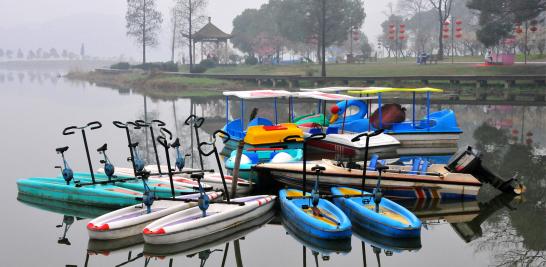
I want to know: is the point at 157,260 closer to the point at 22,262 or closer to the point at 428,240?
the point at 22,262

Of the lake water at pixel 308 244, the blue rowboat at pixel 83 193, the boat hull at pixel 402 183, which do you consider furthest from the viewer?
the boat hull at pixel 402 183

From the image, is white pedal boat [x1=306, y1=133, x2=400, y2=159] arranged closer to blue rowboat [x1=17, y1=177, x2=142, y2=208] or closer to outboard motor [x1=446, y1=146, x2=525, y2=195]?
outboard motor [x1=446, y1=146, x2=525, y2=195]

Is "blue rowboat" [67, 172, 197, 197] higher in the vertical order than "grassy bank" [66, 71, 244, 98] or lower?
lower

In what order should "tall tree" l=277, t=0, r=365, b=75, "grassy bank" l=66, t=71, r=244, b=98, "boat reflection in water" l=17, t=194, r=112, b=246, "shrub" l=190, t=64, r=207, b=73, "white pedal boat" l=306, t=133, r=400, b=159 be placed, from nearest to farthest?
"boat reflection in water" l=17, t=194, r=112, b=246, "white pedal boat" l=306, t=133, r=400, b=159, "grassy bank" l=66, t=71, r=244, b=98, "shrub" l=190, t=64, r=207, b=73, "tall tree" l=277, t=0, r=365, b=75

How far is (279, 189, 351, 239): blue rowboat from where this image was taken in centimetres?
1232

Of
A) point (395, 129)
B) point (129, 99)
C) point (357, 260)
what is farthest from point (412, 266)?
point (129, 99)

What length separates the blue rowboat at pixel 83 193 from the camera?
15062 millimetres

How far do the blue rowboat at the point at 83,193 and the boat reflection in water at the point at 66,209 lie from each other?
0.33 feet

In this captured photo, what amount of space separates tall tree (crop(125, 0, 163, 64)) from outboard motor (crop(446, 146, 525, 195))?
75923mm

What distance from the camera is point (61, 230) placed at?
556 inches

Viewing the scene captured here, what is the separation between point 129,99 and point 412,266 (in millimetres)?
43422

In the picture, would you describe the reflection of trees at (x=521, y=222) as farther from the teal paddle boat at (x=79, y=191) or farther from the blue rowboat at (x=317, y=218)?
the teal paddle boat at (x=79, y=191)

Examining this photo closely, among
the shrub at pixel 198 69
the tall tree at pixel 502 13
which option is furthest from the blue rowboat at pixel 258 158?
the shrub at pixel 198 69

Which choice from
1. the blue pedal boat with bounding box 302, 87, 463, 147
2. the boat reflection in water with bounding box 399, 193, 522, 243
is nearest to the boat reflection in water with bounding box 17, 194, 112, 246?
the boat reflection in water with bounding box 399, 193, 522, 243
